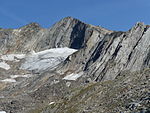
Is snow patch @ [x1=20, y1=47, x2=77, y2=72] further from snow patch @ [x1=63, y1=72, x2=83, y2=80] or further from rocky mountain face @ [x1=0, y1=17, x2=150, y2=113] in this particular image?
snow patch @ [x1=63, y1=72, x2=83, y2=80]

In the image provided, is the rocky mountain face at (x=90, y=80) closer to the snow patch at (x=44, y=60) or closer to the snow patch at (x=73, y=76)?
the snow patch at (x=73, y=76)

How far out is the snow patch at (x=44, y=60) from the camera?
176 meters

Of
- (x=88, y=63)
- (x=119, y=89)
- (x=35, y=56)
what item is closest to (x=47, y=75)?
(x=88, y=63)

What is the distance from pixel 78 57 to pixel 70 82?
33046 millimetres

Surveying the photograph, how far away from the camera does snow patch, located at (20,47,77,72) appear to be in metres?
176

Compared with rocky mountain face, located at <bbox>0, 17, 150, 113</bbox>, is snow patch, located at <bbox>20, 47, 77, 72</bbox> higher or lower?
higher

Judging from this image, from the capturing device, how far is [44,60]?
18562 cm

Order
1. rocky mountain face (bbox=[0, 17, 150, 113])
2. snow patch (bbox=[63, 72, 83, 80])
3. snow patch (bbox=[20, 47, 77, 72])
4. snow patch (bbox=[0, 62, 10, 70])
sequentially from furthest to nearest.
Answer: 1. snow patch (bbox=[0, 62, 10, 70])
2. snow patch (bbox=[20, 47, 77, 72])
3. snow patch (bbox=[63, 72, 83, 80])
4. rocky mountain face (bbox=[0, 17, 150, 113])

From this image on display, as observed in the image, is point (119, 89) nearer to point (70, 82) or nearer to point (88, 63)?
point (70, 82)

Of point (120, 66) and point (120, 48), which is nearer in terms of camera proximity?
point (120, 66)

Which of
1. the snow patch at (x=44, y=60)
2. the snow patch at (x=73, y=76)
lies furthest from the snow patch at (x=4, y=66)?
the snow patch at (x=73, y=76)

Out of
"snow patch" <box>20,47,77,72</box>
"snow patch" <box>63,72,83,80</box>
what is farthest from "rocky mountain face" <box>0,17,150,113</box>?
"snow patch" <box>20,47,77,72</box>

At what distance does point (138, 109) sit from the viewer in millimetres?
43594

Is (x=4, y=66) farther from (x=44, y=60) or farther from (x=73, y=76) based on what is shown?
(x=73, y=76)
